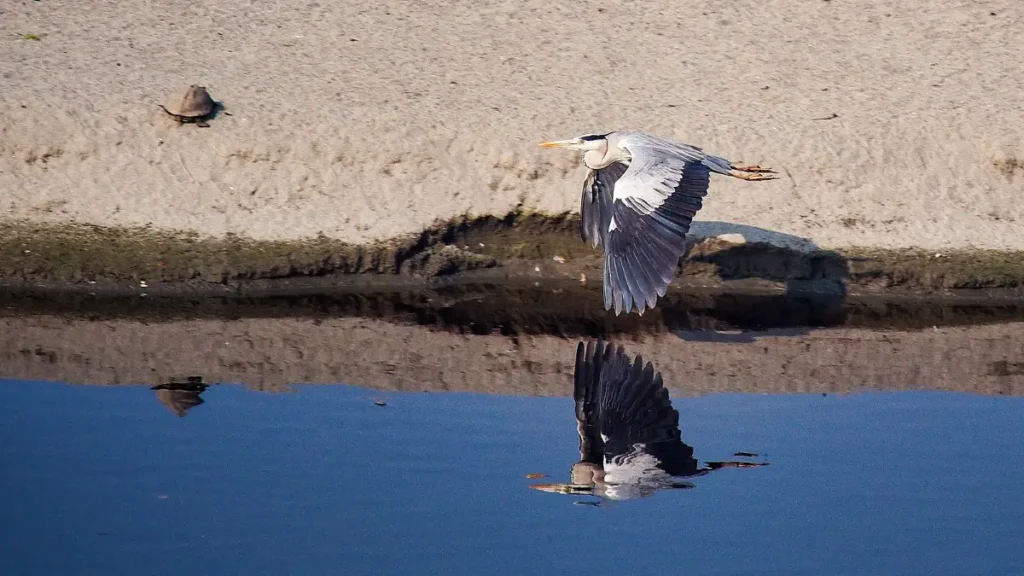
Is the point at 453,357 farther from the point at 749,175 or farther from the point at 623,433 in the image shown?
the point at 749,175

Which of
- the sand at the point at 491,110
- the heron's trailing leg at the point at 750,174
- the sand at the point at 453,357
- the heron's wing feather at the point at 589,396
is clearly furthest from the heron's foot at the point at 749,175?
the heron's wing feather at the point at 589,396

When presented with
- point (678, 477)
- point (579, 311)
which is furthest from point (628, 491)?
point (579, 311)

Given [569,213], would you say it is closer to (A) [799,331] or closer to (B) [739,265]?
(B) [739,265]

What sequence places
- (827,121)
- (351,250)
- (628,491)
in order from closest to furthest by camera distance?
1. (628,491)
2. (351,250)
3. (827,121)

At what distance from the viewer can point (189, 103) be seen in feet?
30.9

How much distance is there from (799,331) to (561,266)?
1719 millimetres

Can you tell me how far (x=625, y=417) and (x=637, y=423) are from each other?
84mm

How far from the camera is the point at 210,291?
8.55 metres

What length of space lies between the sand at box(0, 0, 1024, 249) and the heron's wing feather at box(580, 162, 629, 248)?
788 millimetres

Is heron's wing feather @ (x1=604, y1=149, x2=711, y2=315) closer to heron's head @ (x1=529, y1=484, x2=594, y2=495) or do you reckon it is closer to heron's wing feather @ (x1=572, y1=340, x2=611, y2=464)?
heron's wing feather @ (x1=572, y1=340, x2=611, y2=464)

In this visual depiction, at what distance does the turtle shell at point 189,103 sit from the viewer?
371 inches

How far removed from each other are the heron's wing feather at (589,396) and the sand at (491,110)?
179cm

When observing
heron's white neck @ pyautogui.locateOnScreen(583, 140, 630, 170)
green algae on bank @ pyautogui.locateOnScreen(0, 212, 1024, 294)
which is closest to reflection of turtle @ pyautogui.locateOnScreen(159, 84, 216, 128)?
green algae on bank @ pyautogui.locateOnScreen(0, 212, 1024, 294)

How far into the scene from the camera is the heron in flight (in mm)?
7141
